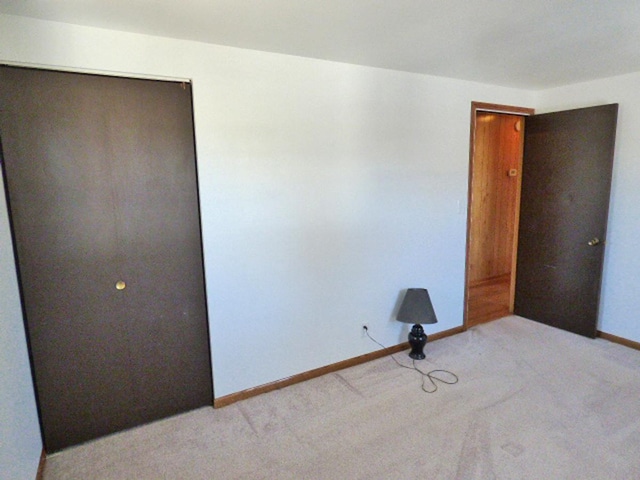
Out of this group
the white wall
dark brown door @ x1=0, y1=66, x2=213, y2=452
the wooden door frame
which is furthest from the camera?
the wooden door frame

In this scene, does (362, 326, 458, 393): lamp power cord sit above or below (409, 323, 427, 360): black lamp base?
below

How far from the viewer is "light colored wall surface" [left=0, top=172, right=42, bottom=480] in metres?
1.42

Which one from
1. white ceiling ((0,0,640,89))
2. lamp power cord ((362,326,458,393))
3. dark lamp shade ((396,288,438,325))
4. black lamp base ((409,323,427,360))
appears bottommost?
lamp power cord ((362,326,458,393))

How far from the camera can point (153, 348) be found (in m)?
2.20

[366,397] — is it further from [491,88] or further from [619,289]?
[491,88]

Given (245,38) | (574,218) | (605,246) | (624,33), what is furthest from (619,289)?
(245,38)

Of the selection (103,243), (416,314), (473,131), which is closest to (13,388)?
(103,243)

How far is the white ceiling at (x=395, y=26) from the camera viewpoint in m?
1.65

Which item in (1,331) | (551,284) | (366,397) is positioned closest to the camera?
(1,331)

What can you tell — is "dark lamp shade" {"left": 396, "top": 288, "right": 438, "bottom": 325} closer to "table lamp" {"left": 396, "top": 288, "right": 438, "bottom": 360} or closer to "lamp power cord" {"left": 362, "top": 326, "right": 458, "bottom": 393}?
"table lamp" {"left": 396, "top": 288, "right": 438, "bottom": 360}

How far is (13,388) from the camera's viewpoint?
1560mm

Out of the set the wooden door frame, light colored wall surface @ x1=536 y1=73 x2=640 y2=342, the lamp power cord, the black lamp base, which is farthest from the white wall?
light colored wall surface @ x1=536 y1=73 x2=640 y2=342

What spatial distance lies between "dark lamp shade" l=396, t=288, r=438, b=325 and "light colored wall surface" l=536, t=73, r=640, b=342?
5.60 feet

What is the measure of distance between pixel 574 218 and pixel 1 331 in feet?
13.2
